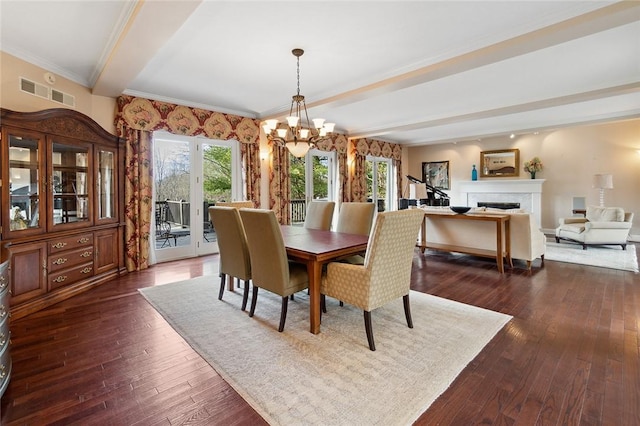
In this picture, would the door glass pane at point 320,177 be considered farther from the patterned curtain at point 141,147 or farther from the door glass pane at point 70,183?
the door glass pane at point 70,183

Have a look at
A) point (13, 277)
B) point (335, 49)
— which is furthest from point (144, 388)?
point (335, 49)

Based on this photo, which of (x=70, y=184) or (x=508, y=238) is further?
(x=508, y=238)

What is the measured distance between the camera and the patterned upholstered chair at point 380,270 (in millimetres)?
2275

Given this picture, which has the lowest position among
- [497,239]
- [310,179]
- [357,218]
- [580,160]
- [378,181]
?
[497,239]

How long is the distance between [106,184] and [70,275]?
1271 mm

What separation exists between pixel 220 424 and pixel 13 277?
2.78 m

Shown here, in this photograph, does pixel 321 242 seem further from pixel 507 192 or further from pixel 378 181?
pixel 507 192

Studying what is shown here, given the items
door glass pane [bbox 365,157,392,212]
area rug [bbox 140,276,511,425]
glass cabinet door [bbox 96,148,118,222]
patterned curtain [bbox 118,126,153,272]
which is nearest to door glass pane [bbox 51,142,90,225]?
A: glass cabinet door [bbox 96,148,118,222]

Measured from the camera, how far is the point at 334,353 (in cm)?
230

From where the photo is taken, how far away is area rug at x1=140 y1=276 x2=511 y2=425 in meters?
1.75

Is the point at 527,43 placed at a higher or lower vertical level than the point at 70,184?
higher

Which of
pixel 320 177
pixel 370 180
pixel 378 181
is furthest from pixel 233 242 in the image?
pixel 378 181

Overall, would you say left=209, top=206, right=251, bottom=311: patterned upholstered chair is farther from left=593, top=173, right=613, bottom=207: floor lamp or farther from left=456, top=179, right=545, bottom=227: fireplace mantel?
left=593, top=173, right=613, bottom=207: floor lamp

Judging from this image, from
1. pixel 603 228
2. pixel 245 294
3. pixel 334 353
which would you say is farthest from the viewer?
pixel 603 228
